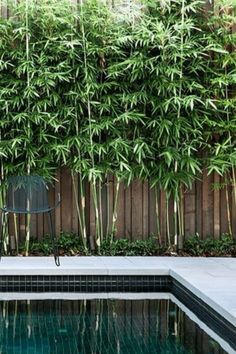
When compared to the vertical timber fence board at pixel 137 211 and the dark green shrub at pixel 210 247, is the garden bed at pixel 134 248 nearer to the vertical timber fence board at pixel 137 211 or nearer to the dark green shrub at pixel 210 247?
the dark green shrub at pixel 210 247

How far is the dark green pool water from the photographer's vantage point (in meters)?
3.31

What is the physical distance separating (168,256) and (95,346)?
8.32ft

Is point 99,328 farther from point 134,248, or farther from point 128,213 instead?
point 128,213

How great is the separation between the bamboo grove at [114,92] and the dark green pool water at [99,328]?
5.33 feet

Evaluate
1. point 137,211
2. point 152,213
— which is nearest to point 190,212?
point 152,213

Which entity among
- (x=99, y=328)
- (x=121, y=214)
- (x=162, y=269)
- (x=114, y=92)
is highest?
(x=114, y=92)

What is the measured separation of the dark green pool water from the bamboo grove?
162 cm

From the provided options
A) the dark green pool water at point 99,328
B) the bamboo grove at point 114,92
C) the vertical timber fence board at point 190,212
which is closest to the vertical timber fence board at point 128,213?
the bamboo grove at point 114,92

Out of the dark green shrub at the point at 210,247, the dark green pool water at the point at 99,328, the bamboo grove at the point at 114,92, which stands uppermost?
the bamboo grove at the point at 114,92

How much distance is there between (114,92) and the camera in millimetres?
5906

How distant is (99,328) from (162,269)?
128cm

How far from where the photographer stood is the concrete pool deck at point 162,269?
408cm

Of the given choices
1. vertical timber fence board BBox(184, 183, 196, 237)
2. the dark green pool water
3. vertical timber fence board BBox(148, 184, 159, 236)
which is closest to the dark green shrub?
vertical timber fence board BBox(184, 183, 196, 237)

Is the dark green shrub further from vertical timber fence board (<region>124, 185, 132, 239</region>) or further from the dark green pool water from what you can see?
the dark green pool water
